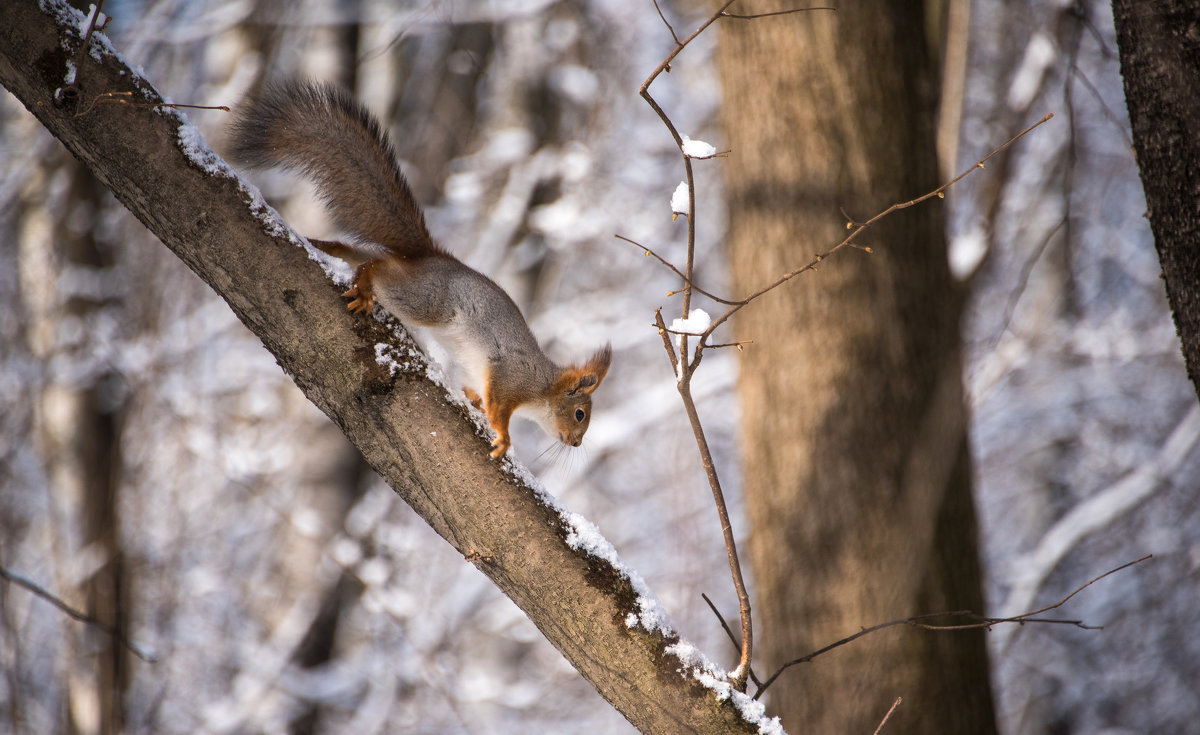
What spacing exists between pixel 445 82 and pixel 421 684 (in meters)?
4.77

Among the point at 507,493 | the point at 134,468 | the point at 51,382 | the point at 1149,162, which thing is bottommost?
the point at 507,493

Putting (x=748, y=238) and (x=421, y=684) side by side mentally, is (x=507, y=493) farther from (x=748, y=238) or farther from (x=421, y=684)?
(x=421, y=684)

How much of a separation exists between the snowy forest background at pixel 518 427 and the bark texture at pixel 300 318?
3.40m

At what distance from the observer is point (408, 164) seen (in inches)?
258

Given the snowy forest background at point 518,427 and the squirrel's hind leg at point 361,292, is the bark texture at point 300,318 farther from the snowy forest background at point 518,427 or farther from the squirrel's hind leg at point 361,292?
the snowy forest background at point 518,427

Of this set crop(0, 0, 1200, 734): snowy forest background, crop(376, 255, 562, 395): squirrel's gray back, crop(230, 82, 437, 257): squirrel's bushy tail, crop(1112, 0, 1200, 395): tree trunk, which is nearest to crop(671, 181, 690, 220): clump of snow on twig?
crop(1112, 0, 1200, 395): tree trunk

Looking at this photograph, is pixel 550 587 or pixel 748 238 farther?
pixel 748 238

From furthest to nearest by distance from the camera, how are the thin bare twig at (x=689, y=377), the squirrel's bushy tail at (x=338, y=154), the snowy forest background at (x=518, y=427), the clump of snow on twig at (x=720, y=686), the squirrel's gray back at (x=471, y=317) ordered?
the snowy forest background at (x=518, y=427) → the squirrel's gray back at (x=471, y=317) → the squirrel's bushy tail at (x=338, y=154) → the clump of snow on twig at (x=720, y=686) → the thin bare twig at (x=689, y=377)

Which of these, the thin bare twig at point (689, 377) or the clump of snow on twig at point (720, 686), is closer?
the thin bare twig at point (689, 377)

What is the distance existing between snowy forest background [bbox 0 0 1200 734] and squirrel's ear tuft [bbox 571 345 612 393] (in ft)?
8.53

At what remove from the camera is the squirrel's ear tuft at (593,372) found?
2445mm

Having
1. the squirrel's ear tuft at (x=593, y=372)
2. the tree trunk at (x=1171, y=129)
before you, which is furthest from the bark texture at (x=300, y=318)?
the tree trunk at (x=1171, y=129)

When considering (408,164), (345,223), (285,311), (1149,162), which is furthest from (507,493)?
(408,164)

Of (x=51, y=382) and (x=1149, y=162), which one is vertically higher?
(x=51, y=382)
